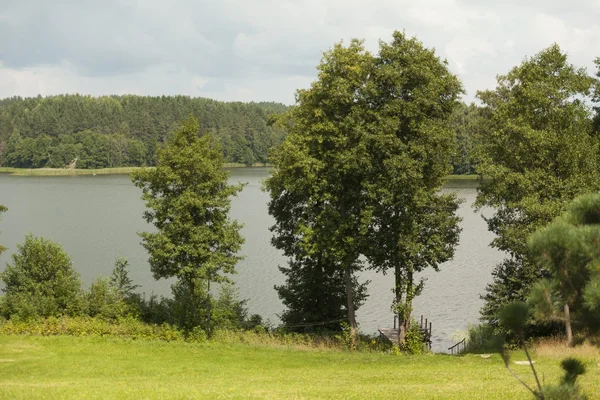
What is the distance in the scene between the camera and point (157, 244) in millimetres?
25625

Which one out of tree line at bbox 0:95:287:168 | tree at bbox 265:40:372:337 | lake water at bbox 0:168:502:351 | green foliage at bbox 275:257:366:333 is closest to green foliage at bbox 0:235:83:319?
lake water at bbox 0:168:502:351

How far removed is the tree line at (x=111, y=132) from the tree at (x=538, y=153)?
110662mm

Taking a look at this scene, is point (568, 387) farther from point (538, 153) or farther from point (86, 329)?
point (86, 329)

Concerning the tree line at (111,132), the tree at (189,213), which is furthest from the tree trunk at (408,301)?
the tree line at (111,132)

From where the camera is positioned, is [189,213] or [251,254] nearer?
[189,213]

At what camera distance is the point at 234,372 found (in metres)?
20.0

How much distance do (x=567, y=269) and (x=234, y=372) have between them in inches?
581

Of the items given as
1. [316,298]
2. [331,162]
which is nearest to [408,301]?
[316,298]

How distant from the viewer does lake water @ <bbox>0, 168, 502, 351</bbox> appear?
34.9 metres

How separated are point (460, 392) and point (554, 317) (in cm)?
827

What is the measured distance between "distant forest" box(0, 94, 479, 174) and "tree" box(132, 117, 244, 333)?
106877mm

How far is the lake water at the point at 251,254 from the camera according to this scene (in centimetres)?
3494

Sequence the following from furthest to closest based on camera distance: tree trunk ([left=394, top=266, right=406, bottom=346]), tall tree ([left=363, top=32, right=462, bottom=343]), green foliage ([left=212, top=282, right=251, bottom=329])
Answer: green foliage ([left=212, top=282, right=251, bottom=329])
tree trunk ([left=394, top=266, right=406, bottom=346])
tall tree ([left=363, top=32, right=462, bottom=343])

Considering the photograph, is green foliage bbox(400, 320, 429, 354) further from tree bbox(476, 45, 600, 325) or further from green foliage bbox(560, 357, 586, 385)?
green foliage bbox(560, 357, 586, 385)
